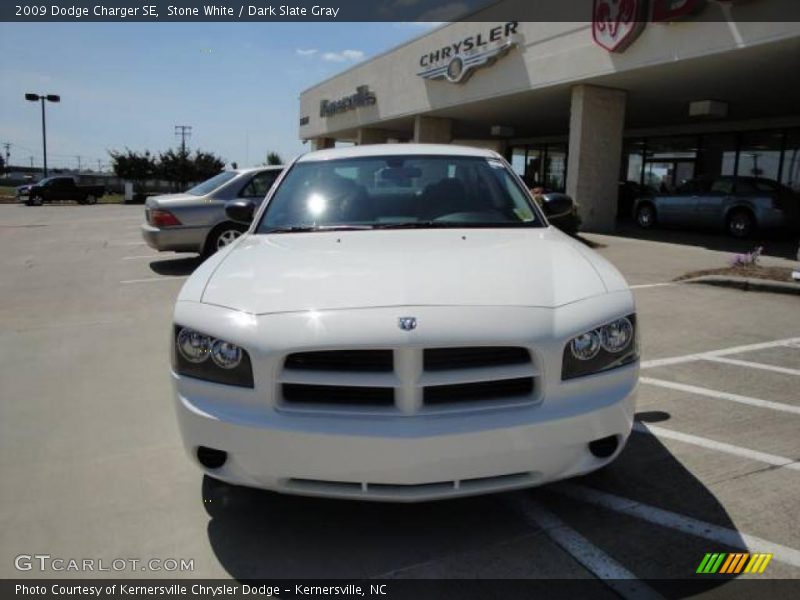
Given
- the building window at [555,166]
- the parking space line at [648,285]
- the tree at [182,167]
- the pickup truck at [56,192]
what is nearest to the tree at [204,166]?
the tree at [182,167]

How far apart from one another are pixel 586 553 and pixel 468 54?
57.5 ft

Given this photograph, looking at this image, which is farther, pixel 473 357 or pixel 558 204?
pixel 558 204

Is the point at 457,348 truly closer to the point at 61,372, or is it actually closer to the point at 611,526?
the point at 611,526

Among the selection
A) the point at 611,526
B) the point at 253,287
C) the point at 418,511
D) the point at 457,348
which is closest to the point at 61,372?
the point at 253,287

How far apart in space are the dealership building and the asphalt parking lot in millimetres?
8550

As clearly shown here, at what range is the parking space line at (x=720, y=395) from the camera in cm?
411

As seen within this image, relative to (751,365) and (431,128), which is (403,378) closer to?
(751,365)

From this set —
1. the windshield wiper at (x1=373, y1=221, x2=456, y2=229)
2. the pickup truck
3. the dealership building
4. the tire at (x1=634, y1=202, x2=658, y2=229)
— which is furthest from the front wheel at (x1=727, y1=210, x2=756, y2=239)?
the pickup truck

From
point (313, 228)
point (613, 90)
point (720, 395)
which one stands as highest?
point (613, 90)

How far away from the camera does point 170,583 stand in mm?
2377

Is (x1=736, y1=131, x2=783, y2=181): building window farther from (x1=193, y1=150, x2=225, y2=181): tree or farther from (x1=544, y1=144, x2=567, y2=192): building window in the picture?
(x1=193, y1=150, x2=225, y2=181): tree

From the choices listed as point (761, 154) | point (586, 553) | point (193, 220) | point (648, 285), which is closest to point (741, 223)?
point (761, 154)

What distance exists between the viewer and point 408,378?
7.45 ft

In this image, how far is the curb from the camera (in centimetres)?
796
